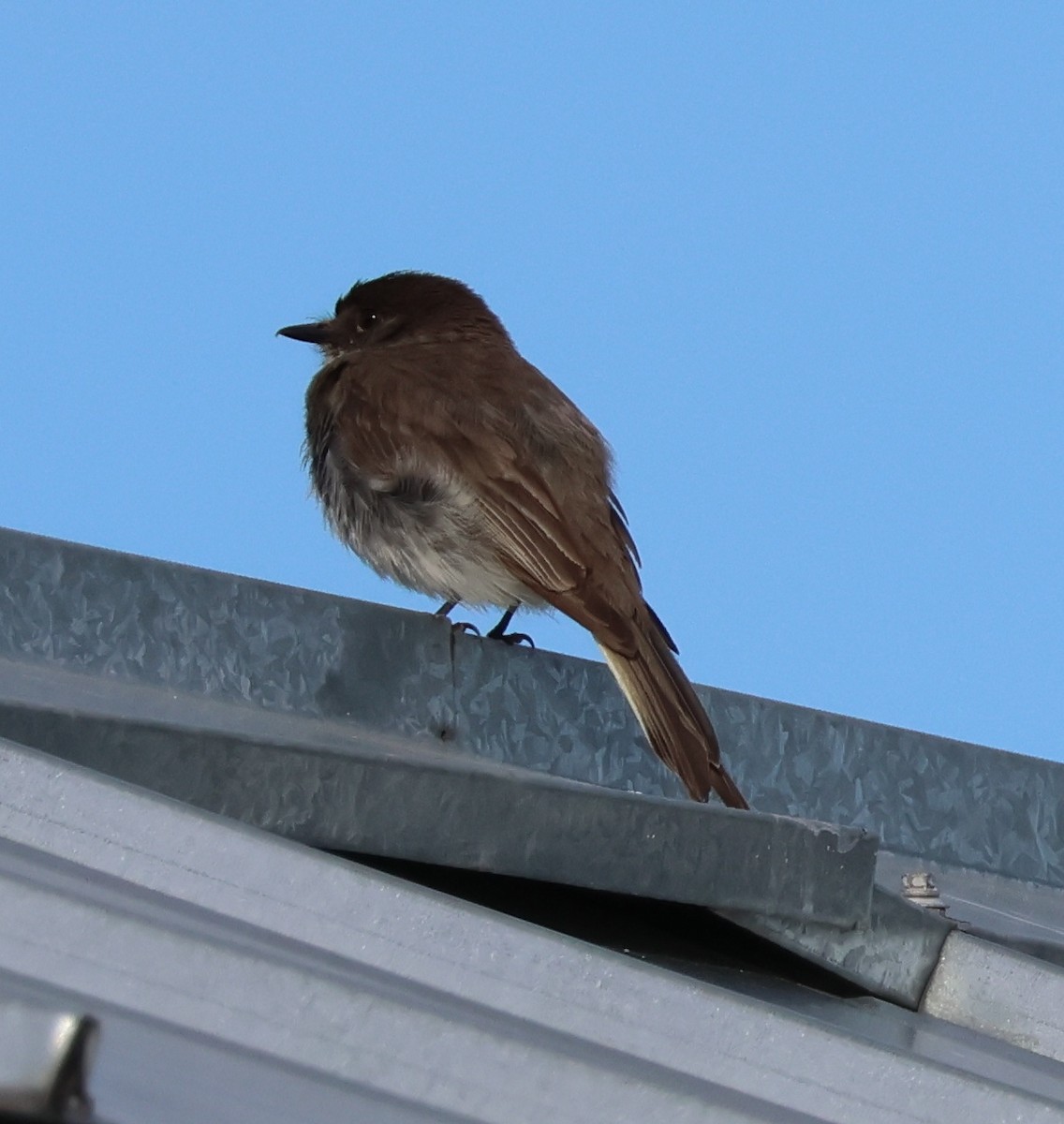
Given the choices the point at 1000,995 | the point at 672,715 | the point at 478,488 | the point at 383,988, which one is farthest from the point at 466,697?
the point at 478,488

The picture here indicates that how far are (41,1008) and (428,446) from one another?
4.76m

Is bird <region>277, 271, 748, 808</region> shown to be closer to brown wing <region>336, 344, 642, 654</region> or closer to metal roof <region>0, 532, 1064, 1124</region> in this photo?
brown wing <region>336, 344, 642, 654</region>

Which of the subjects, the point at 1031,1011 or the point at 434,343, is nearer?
the point at 1031,1011

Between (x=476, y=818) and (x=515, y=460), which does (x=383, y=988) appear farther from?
(x=515, y=460)

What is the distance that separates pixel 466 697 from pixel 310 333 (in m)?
4.10

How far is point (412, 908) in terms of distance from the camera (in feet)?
5.28

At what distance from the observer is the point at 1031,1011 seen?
2268 millimetres

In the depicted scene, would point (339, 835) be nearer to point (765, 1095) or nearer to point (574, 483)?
point (765, 1095)

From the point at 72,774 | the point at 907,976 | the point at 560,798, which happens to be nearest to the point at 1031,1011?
the point at 907,976

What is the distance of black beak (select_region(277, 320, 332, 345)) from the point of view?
23.5ft

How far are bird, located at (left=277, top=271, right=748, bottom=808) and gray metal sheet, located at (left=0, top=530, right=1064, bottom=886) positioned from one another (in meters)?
1.11

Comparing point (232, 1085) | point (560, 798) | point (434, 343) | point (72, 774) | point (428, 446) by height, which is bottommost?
point (232, 1085)

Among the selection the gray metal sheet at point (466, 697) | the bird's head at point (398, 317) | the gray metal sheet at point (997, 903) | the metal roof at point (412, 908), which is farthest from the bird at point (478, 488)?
Result: the metal roof at point (412, 908)

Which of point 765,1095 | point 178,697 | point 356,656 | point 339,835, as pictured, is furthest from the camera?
point 356,656
